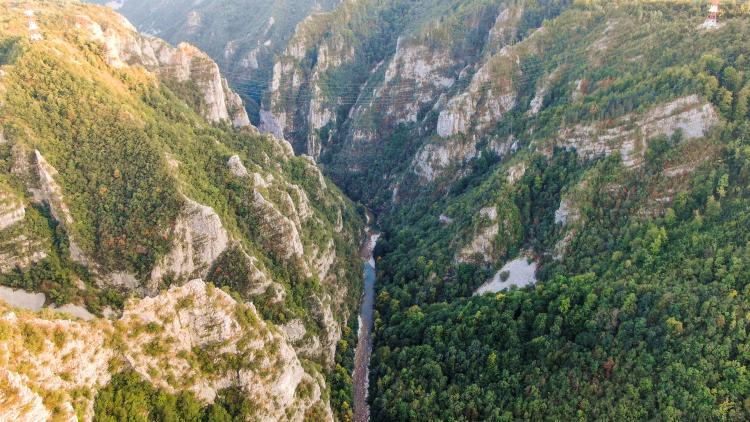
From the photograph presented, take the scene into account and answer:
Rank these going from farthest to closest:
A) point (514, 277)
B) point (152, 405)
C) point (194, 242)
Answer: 1. point (514, 277)
2. point (194, 242)
3. point (152, 405)

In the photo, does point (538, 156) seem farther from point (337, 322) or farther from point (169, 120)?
point (169, 120)

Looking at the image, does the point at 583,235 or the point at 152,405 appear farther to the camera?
the point at 583,235

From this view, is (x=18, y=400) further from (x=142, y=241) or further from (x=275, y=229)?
(x=275, y=229)

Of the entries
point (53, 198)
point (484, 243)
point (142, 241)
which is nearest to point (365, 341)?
point (484, 243)

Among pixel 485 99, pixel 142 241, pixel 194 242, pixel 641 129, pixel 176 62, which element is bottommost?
pixel 194 242

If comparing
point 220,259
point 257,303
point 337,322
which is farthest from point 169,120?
point 337,322

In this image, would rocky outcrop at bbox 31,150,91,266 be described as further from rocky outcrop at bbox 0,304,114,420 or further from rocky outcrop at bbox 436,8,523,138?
rocky outcrop at bbox 436,8,523,138

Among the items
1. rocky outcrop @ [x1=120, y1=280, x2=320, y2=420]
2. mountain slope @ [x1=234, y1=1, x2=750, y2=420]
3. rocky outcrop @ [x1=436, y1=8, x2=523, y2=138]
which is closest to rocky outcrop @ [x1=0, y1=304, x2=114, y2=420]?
rocky outcrop @ [x1=120, y1=280, x2=320, y2=420]
